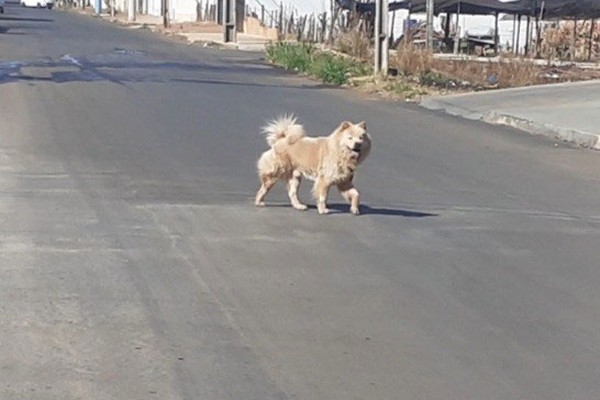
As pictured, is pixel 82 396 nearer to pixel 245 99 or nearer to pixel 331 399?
pixel 331 399

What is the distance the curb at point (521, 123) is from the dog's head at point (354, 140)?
27.7 feet

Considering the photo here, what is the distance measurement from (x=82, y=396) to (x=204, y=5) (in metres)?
84.6

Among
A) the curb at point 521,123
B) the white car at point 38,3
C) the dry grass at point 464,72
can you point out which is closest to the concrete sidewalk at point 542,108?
the curb at point 521,123

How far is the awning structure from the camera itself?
137 ft

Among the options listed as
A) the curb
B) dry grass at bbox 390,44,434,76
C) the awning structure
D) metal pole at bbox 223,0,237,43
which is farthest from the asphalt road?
metal pole at bbox 223,0,237,43

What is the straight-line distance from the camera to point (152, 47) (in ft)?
157

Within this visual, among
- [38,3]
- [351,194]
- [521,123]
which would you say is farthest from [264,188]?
[38,3]

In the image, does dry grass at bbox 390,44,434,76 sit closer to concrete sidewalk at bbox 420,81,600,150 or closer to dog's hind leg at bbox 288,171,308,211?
concrete sidewalk at bbox 420,81,600,150

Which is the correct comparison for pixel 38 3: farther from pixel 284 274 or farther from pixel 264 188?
pixel 284 274

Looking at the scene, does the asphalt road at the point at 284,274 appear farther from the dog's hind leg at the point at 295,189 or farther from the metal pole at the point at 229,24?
the metal pole at the point at 229,24

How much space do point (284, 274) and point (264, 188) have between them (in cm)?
266

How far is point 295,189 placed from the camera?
11586 millimetres

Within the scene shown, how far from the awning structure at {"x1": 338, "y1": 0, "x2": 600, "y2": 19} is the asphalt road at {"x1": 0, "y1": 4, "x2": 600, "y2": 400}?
24.5 meters

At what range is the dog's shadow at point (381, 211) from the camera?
38.3ft
